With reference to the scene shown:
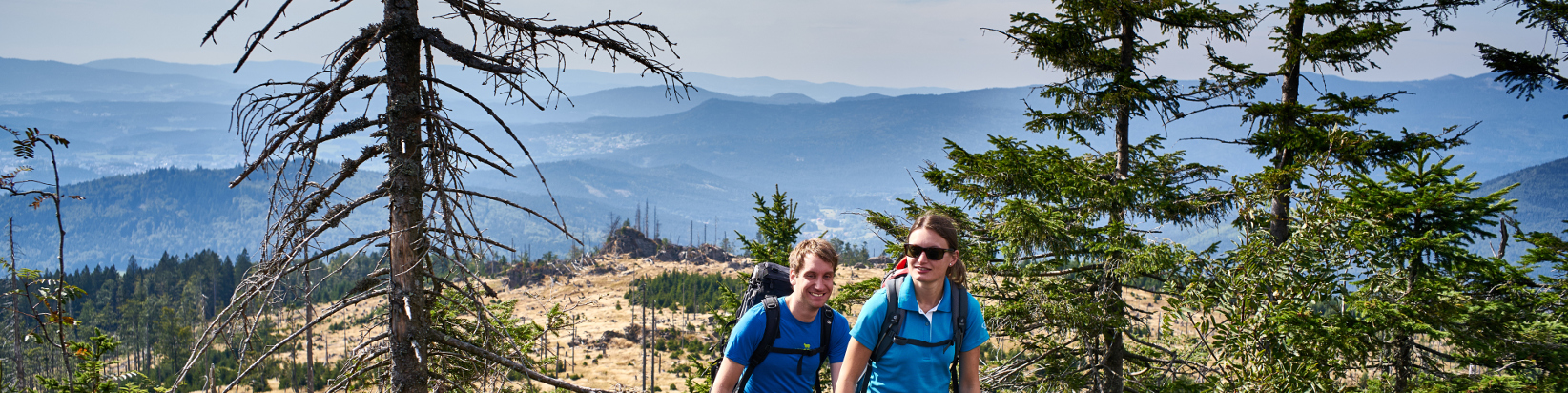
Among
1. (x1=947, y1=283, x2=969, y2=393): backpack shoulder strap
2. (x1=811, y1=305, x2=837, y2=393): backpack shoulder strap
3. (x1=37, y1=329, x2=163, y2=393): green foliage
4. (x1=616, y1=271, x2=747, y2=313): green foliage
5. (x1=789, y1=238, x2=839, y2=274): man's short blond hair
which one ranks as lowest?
(x1=616, y1=271, x2=747, y2=313): green foliage

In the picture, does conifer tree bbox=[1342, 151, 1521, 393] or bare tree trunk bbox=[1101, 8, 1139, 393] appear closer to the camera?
conifer tree bbox=[1342, 151, 1521, 393]

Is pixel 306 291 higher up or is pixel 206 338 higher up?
pixel 306 291

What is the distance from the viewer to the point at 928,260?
3387mm

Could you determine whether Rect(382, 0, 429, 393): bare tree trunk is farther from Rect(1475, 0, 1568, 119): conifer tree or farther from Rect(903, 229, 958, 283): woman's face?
Rect(1475, 0, 1568, 119): conifer tree

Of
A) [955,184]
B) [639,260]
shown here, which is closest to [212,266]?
[639,260]

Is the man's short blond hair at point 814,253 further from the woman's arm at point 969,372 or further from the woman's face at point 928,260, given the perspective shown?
the woman's arm at point 969,372

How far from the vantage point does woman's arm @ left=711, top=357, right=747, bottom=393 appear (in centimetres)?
358

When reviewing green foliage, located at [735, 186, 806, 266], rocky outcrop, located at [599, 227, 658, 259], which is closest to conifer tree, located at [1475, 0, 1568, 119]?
green foliage, located at [735, 186, 806, 266]

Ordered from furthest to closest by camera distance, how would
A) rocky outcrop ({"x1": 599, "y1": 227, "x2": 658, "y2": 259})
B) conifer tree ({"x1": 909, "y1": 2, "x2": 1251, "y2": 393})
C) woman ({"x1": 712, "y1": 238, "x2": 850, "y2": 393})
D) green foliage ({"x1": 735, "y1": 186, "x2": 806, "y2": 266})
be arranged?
rocky outcrop ({"x1": 599, "y1": 227, "x2": 658, "y2": 259}) → green foliage ({"x1": 735, "y1": 186, "x2": 806, "y2": 266}) → conifer tree ({"x1": 909, "y1": 2, "x2": 1251, "y2": 393}) → woman ({"x1": 712, "y1": 238, "x2": 850, "y2": 393})

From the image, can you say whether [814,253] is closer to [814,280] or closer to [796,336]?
[814,280]

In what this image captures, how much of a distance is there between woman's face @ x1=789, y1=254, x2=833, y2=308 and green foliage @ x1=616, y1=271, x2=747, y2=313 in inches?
3579

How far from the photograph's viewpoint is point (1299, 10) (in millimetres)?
11578

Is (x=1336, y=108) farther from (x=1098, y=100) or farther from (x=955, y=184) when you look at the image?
(x=955, y=184)

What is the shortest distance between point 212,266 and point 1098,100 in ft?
450
